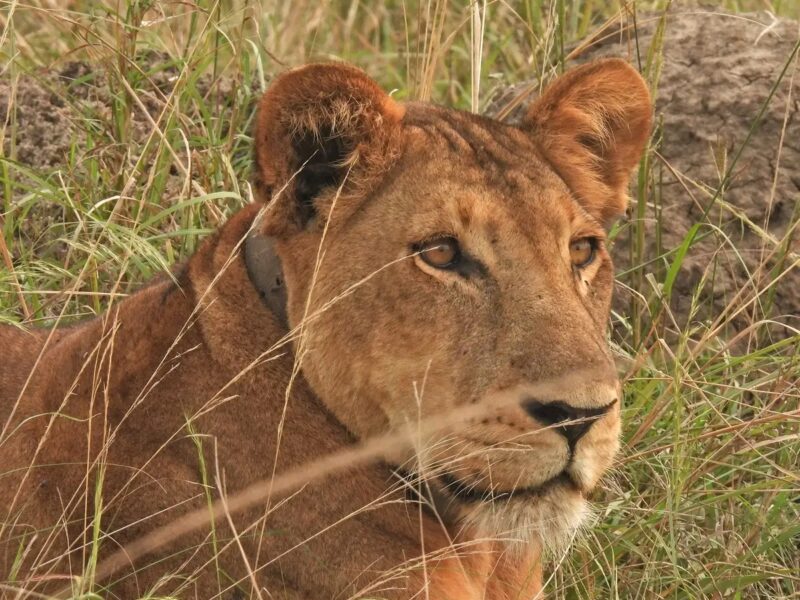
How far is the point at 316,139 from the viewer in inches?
133

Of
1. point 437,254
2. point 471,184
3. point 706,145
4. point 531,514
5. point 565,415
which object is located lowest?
point 706,145

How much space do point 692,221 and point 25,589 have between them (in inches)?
112

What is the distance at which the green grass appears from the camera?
3.97 meters

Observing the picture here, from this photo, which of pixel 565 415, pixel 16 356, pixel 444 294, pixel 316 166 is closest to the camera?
pixel 565 415

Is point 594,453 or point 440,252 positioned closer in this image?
point 594,453

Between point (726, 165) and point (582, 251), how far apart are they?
5.46ft

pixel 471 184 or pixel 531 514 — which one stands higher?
pixel 471 184

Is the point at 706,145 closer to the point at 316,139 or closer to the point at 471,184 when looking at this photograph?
the point at 471,184

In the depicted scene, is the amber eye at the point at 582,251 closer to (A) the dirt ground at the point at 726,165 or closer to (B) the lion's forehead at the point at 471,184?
(B) the lion's forehead at the point at 471,184

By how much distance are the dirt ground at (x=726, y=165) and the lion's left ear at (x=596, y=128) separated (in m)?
0.85

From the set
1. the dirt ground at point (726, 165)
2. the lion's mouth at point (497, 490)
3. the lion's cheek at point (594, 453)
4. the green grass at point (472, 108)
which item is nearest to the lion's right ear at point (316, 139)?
the green grass at point (472, 108)

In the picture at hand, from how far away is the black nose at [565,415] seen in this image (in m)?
3.00

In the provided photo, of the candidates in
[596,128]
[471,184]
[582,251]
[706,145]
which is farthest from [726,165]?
[471,184]

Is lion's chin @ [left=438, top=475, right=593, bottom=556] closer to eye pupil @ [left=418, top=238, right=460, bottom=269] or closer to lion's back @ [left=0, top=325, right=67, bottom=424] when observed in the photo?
eye pupil @ [left=418, top=238, right=460, bottom=269]
